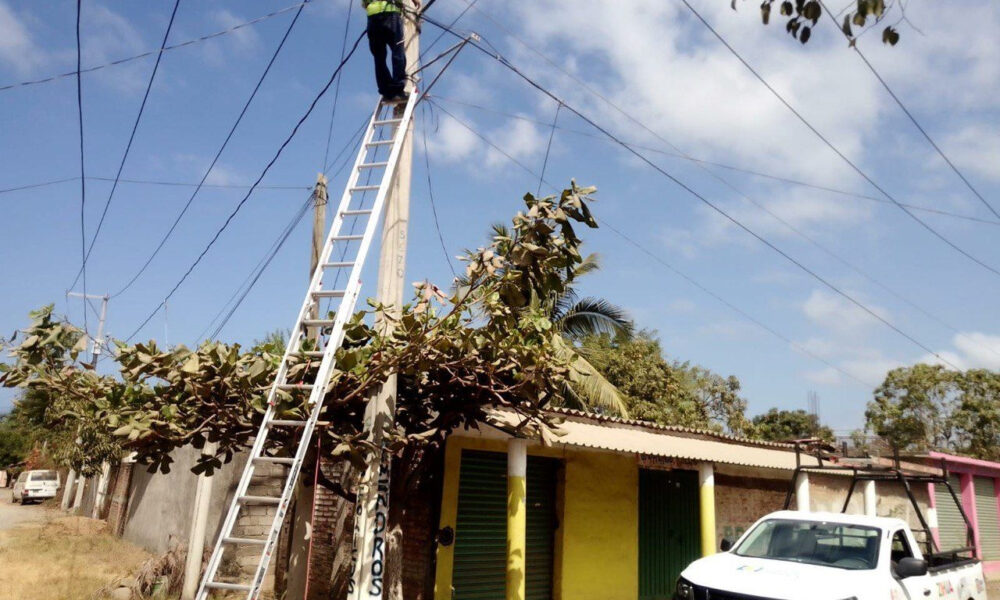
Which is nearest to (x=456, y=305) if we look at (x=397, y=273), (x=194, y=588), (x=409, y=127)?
(x=397, y=273)

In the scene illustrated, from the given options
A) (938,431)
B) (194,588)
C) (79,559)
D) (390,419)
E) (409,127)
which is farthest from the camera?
(938,431)

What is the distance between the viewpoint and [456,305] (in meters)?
6.84

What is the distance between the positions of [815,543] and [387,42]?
7.17m

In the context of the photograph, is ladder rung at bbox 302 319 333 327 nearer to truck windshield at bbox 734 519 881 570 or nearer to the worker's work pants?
the worker's work pants

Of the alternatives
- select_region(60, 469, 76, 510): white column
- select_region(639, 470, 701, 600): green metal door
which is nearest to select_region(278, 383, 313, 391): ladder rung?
select_region(639, 470, 701, 600): green metal door

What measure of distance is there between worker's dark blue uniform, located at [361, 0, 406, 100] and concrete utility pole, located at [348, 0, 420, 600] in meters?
0.63

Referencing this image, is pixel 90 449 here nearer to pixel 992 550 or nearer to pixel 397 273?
pixel 397 273

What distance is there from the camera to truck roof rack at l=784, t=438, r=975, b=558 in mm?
8694

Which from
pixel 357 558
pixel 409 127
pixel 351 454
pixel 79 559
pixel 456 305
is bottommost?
pixel 79 559

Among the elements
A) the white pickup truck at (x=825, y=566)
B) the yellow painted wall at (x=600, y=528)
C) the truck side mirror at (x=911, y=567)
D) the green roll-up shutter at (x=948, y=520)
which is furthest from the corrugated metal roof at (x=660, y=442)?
the green roll-up shutter at (x=948, y=520)

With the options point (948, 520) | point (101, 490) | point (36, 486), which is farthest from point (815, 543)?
point (36, 486)

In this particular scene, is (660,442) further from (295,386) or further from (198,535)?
(198,535)

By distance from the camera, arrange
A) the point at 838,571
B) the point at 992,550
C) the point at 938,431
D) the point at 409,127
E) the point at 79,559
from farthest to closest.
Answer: the point at 938,431, the point at 992,550, the point at 79,559, the point at 409,127, the point at 838,571

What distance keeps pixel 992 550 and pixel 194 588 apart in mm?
22335
